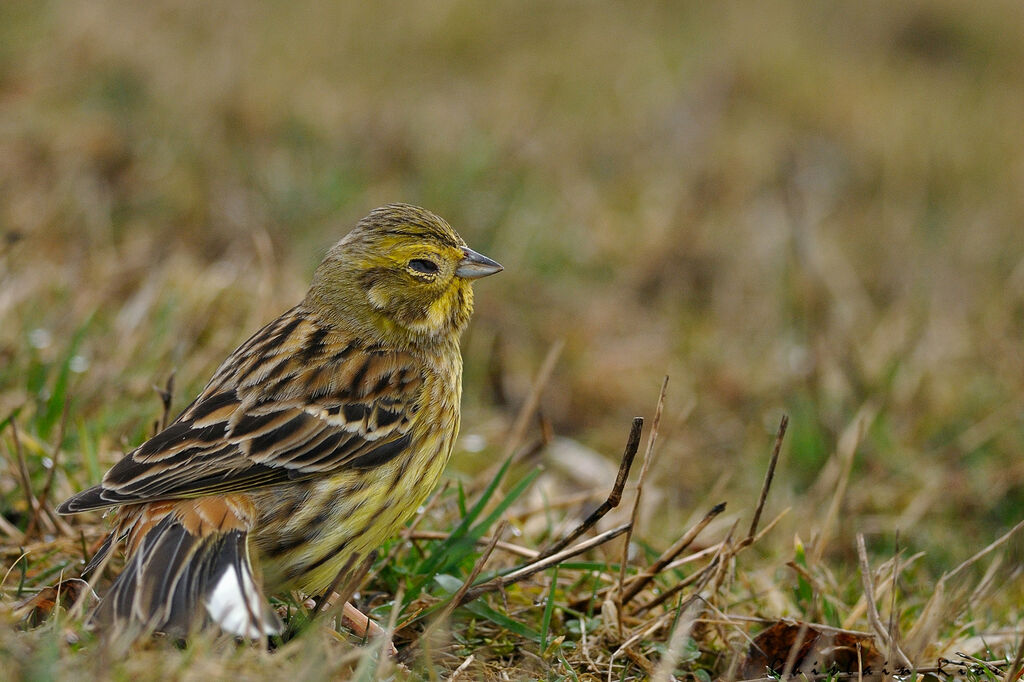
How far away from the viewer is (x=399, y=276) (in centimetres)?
394

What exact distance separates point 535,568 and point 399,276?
3.58ft

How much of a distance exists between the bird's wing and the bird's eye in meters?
0.29

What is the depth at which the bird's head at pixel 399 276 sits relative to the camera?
A: 12.9 feet

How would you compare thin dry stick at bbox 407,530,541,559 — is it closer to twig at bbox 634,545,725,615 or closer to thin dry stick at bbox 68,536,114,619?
twig at bbox 634,545,725,615

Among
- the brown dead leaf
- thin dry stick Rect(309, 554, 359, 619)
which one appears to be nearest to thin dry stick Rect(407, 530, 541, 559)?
thin dry stick Rect(309, 554, 359, 619)

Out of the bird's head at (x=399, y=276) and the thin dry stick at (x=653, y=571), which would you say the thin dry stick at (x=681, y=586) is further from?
the bird's head at (x=399, y=276)

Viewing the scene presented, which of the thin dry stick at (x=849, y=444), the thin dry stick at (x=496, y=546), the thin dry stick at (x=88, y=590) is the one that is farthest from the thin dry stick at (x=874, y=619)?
the thin dry stick at (x=88, y=590)

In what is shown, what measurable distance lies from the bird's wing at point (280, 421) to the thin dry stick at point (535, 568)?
1.52 feet

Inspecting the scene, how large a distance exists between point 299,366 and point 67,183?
3103 millimetres

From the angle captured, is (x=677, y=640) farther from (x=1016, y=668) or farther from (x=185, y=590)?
(x=185, y=590)

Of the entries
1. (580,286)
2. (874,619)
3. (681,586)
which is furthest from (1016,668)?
(580,286)

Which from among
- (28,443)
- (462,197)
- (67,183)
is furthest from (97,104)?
(28,443)

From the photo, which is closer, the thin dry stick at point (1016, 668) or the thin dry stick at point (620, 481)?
the thin dry stick at point (1016, 668)

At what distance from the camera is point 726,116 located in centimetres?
919
